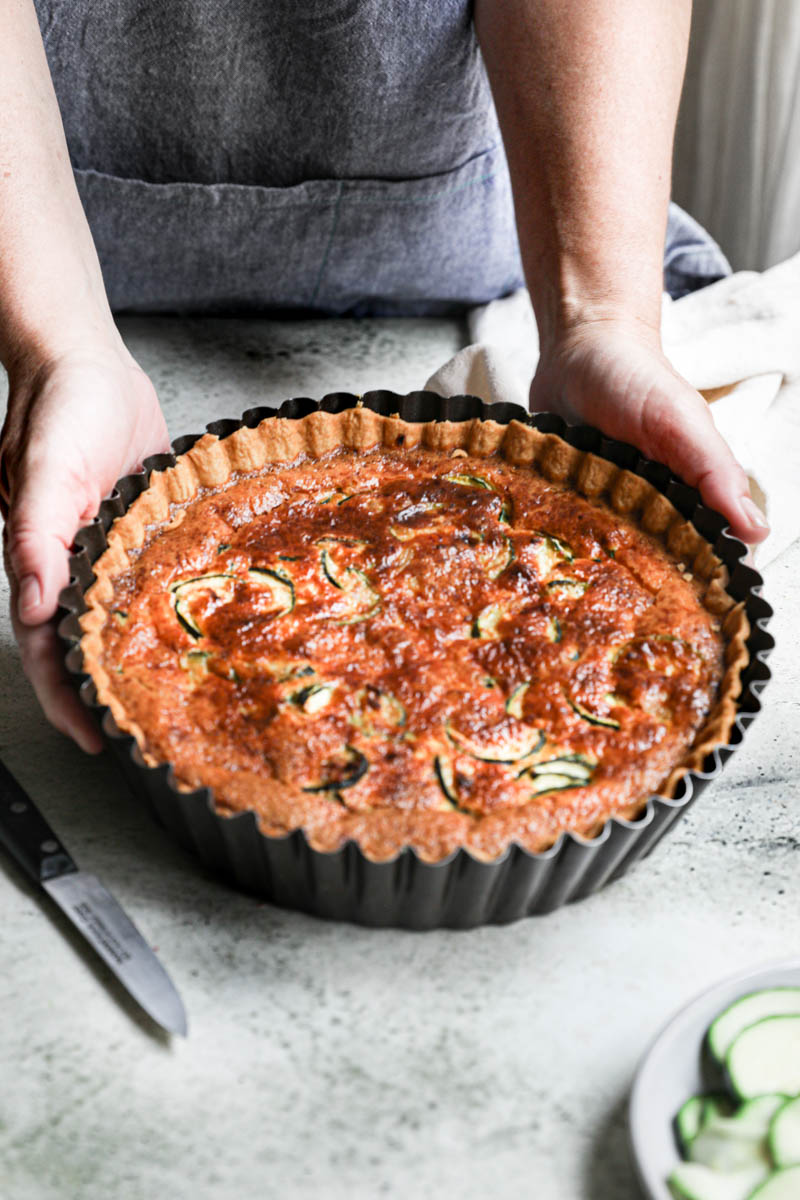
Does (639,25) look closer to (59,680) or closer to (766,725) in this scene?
(766,725)

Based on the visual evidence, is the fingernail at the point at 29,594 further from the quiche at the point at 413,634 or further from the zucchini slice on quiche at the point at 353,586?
the zucchini slice on quiche at the point at 353,586

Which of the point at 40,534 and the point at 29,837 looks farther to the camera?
the point at 40,534

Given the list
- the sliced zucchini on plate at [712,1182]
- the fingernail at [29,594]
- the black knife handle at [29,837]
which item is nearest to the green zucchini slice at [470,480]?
the fingernail at [29,594]

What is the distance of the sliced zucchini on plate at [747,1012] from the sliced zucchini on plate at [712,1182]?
151mm

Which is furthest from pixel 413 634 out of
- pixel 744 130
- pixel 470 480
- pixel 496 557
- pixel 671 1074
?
pixel 744 130

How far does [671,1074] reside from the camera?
4.84 ft

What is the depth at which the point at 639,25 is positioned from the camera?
2746 millimetres

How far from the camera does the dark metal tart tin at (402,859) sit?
1.57m

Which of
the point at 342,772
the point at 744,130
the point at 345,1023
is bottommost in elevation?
the point at 744,130

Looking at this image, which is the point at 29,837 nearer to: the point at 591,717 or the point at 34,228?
the point at 591,717

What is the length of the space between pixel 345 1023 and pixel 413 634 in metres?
0.66

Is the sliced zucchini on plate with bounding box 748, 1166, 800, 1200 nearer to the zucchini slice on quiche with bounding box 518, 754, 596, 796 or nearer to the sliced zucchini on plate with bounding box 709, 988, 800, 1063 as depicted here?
the sliced zucchini on plate with bounding box 709, 988, 800, 1063

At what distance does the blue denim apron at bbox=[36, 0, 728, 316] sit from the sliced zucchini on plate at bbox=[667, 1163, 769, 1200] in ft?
8.49

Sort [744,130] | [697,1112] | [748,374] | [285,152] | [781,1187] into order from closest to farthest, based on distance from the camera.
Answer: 1. [781,1187]
2. [697,1112]
3. [748,374]
4. [285,152]
5. [744,130]
